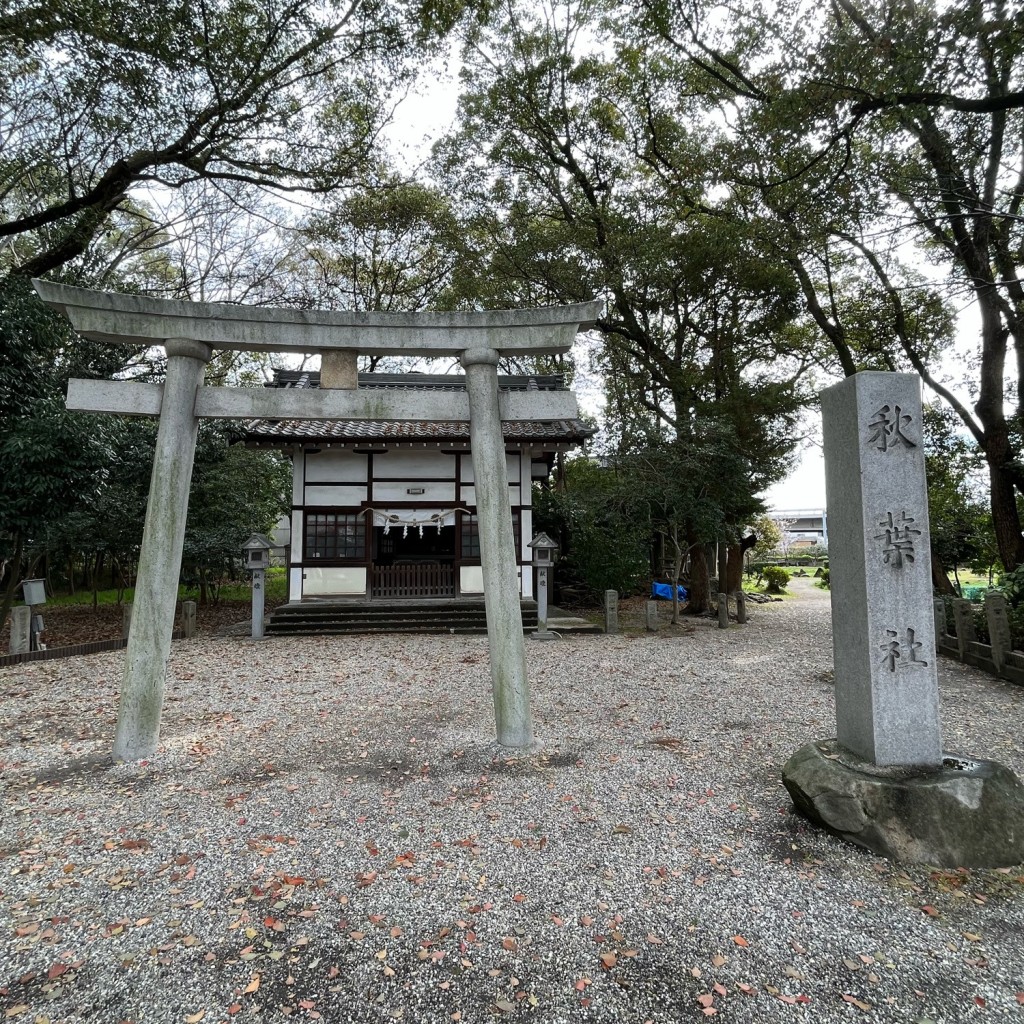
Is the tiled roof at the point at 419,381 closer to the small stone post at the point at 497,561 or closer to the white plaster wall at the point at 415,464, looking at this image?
the white plaster wall at the point at 415,464

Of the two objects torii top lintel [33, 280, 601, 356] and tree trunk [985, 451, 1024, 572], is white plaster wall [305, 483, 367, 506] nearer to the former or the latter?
torii top lintel [33, 280, 601, 356]

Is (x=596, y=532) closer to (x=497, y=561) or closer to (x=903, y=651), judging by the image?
(x=497, y=561)

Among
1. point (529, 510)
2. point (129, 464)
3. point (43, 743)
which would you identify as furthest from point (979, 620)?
point (129, 464)

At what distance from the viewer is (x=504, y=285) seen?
14.8 metres

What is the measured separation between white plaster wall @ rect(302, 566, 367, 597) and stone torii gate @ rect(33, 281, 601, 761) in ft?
25.4

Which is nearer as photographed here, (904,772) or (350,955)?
(350,955)

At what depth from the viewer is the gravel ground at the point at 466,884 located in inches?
90.4

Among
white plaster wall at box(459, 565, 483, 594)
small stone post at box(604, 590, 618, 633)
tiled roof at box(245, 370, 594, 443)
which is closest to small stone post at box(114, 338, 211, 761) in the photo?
tiled roof at box(245, 370, 594, 443)

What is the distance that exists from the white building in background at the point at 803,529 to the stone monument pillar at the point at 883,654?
4014 cm

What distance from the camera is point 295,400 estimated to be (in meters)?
5.04

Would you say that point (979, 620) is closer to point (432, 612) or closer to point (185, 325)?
point (432, 612)

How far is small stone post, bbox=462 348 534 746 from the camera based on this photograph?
16.0 feet

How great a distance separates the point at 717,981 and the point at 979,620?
370 inches

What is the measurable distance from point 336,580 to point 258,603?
6.64 ft
